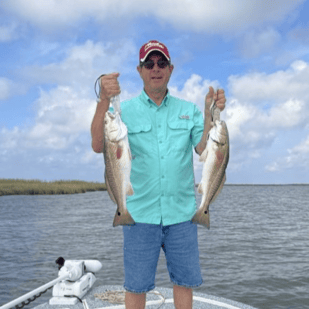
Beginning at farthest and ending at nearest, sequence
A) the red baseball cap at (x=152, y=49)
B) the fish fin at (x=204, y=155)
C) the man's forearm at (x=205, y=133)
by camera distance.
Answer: the red baseball cap at (x=152, y=49) < the man's forearm at (x=205, y=133) < the fish fin at (x=204, y=155)

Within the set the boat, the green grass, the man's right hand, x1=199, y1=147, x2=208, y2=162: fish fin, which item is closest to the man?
x1=199, y1=147, x2=208, y2=162: fish fin

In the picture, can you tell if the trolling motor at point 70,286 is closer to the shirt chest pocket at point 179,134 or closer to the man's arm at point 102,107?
the man's arm at point 102,107

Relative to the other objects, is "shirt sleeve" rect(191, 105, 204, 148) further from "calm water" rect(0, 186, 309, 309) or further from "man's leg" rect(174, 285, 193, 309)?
"calm water" rect(0, 186, 309, 309)

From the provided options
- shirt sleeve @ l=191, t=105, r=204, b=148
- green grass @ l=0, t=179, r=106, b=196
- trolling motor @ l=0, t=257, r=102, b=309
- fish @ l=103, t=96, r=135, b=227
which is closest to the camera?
fish @ l=103, t=96, r=135, b=227

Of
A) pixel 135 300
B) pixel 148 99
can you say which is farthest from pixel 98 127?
pixel 135 300

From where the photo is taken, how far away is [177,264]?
3.55 metres

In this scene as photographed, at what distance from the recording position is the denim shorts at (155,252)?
11.3ft

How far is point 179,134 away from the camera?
3.51 meters

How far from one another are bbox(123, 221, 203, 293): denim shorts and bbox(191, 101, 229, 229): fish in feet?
1.47

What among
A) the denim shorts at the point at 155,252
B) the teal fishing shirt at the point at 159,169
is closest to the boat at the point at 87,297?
the denim shorts at the point at 155,252

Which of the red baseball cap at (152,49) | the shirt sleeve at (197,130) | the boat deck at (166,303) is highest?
the red baseball cap at (152,49)

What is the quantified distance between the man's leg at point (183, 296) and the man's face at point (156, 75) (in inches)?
77.3

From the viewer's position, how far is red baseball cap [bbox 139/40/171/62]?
3.38 m

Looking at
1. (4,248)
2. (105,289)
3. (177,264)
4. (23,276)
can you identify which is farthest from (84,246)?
(177,264)
